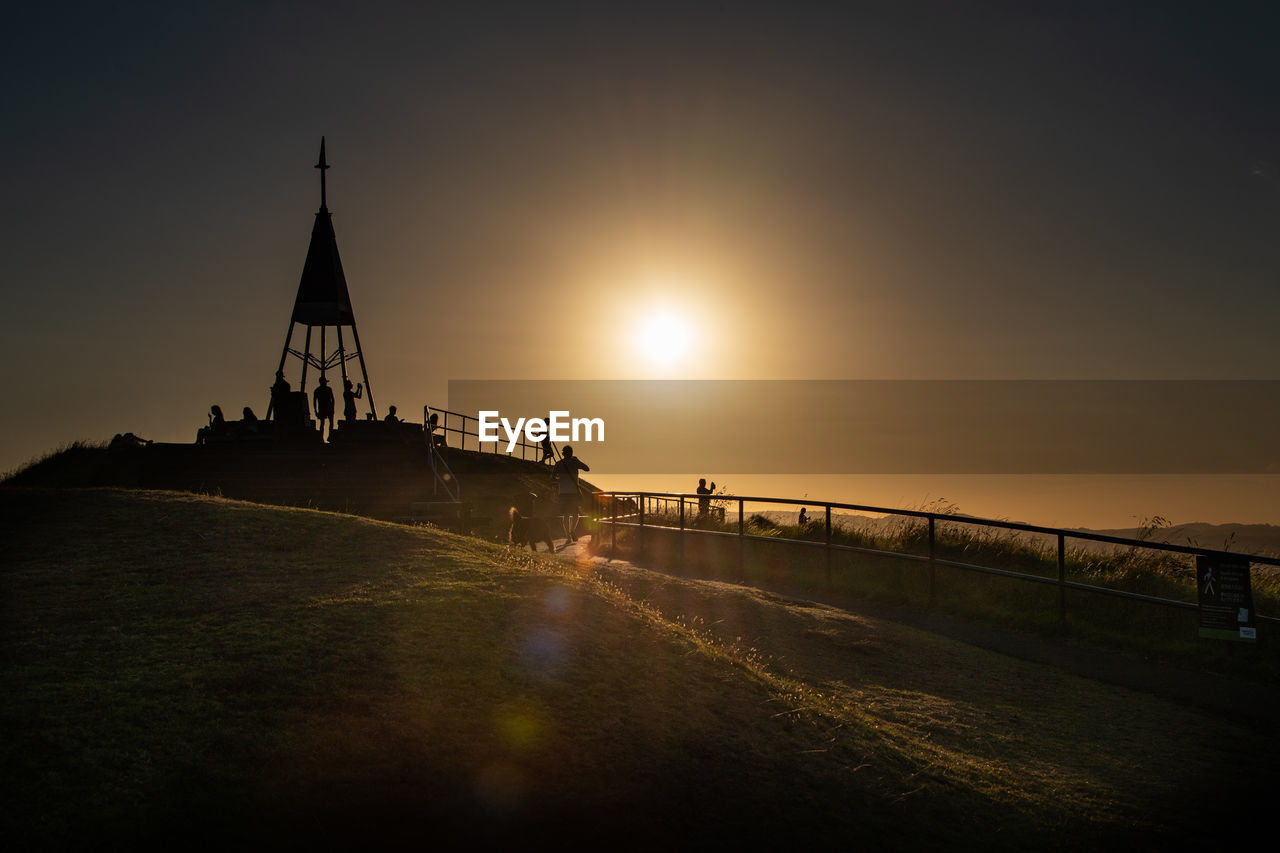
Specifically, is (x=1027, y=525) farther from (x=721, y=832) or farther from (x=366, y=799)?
(x=366, y=799)

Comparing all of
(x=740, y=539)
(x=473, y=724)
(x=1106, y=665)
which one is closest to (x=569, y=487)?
(x=740, y=539)

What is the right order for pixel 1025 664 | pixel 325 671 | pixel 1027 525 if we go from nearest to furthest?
pixel 325 671 < pixel 1025 664 < pixel 1027 525

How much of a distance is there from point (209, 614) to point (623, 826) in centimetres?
373

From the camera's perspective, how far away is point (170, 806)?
4293mm

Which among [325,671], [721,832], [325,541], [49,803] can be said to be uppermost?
[325,541]

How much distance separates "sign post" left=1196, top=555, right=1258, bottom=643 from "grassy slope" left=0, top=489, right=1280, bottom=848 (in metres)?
1.50

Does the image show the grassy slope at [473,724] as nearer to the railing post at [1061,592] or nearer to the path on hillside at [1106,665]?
the path on hillside at [1106,665]

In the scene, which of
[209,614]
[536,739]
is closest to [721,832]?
[536,739]

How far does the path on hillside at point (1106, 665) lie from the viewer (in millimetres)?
8656

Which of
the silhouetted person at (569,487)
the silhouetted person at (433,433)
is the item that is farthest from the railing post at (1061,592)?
the silhouetted person at (433,433)

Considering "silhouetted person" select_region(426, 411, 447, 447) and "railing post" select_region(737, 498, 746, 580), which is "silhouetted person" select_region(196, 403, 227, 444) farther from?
"railing post" select_region(737, 498, 746, 580)

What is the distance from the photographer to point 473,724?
5.36 metres

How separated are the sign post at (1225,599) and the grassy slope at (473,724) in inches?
59.1

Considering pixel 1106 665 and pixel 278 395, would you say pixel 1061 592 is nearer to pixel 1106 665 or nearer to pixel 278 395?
pixel 1106 665
